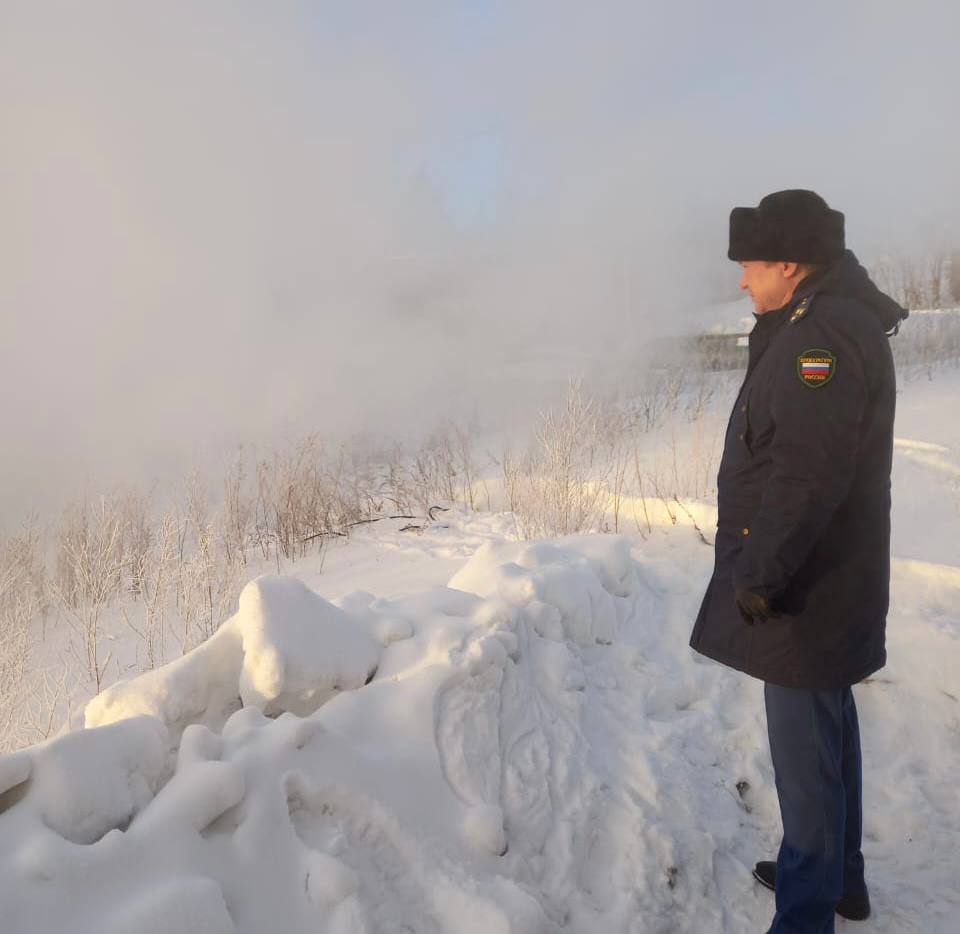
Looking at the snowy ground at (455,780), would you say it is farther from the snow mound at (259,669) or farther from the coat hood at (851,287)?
the coat hood at (851,287)

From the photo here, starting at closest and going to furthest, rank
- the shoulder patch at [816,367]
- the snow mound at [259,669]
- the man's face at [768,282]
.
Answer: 1. the shoulder patch at [816,367]
2. the man's face at [768,282]
3. the snow mound at [259,669]

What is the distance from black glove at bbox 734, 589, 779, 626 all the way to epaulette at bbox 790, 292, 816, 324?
65 centimetres

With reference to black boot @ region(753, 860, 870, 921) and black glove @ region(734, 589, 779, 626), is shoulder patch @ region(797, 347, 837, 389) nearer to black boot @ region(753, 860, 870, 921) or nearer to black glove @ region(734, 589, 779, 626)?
black glove @ region(734, 589, 779, 626)

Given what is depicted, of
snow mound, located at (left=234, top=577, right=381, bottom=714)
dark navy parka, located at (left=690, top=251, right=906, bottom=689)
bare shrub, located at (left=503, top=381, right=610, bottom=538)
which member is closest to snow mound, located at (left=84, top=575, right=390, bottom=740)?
snow mound, located at (left=234, top=577, right=381, bottom=714)

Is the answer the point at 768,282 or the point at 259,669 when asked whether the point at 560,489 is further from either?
the point at 768,282

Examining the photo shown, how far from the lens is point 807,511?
175 centimetres

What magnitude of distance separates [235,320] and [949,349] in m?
16.2

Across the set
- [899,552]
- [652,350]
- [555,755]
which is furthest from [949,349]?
[555,755]

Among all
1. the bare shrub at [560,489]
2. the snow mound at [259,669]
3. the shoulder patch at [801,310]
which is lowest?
the bare shrub at [560,489]

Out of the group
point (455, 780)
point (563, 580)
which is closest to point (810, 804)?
point (455, 780)

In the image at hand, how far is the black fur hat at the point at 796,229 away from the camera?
1888 mm

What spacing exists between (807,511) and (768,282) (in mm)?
618

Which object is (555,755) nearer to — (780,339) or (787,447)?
(787,447)

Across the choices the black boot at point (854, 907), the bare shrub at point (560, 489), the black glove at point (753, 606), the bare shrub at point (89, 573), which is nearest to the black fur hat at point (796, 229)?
the black glove at point (753, 606)
